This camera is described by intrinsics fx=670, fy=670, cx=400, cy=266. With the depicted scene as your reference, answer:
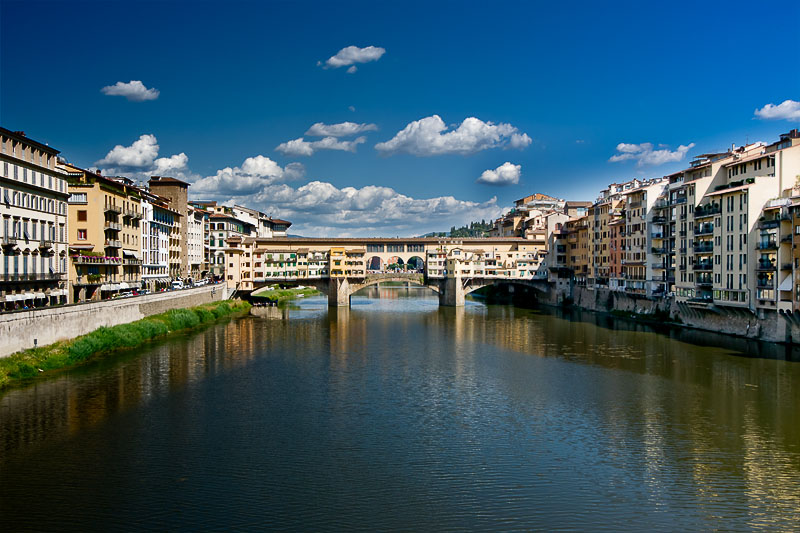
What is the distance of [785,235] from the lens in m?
43.0

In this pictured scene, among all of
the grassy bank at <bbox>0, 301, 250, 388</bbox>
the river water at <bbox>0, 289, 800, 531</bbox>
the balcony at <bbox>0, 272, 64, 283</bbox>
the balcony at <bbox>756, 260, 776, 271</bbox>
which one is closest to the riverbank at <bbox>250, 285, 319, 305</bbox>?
the grassy bank at <bbox>0, 301, 250, 388</bbox>

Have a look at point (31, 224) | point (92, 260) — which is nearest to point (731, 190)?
point (31, 224)

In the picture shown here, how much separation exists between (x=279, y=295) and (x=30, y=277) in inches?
2241

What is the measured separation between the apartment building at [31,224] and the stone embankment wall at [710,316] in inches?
1857

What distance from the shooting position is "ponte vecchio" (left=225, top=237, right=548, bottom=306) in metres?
83.1

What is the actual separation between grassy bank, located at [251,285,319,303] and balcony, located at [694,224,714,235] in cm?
5371

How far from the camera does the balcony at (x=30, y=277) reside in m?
38.9

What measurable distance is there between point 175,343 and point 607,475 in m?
34.9

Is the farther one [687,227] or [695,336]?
[687,227]

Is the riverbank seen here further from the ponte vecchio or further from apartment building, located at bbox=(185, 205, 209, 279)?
apartment building, located at bbox=(185, 205, 209, 279)

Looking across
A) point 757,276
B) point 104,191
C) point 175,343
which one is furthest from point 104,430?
point 757,276

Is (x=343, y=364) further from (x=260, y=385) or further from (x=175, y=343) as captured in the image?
(x=175, y=343)

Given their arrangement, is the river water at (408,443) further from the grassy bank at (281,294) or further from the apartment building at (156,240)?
the grassy bank at (281,294)

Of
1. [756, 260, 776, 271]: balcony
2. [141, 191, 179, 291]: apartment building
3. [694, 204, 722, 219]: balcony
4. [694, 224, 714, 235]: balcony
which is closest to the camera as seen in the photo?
[756, 260, 776, 271]: balcony
